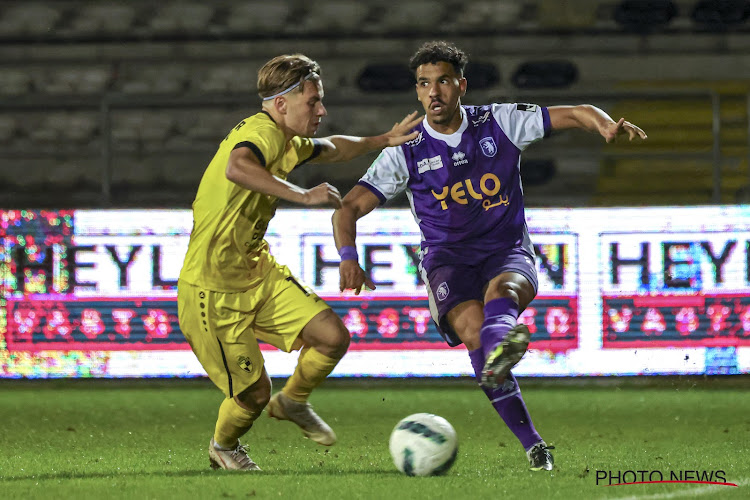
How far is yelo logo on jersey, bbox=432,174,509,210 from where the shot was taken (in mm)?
5727

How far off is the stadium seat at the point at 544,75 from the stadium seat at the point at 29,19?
623cm

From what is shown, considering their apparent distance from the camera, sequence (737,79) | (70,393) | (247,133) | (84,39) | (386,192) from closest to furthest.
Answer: (247,133) → (386,192) → (70,393) → (737,79) → (84,39)

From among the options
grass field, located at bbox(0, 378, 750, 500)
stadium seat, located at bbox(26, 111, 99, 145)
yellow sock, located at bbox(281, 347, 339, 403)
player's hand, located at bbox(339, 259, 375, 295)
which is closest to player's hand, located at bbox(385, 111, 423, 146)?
player's hand, located at bbox(339, 259, 375, 295)

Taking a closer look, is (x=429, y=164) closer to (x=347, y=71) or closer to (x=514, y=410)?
(x=514, y=410)

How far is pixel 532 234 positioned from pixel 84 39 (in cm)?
784

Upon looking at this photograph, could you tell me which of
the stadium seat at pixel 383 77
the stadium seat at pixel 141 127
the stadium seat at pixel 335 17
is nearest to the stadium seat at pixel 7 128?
the stadium seat at pixel 141 127

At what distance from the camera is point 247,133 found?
5.26 metres

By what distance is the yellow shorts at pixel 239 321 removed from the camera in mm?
5312

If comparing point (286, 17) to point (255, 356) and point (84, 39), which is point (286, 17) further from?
point (255, 356)

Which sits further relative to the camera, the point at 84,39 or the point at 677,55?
the point at 84,39

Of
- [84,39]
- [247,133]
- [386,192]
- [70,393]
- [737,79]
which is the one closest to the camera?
[247,133]

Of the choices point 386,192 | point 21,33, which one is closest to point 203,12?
point 21,33

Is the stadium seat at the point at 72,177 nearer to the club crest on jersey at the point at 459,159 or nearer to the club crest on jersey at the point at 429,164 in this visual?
the club crest on jersey at the point at 429,164

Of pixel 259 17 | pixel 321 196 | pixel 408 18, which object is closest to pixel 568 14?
pixel 408 18
